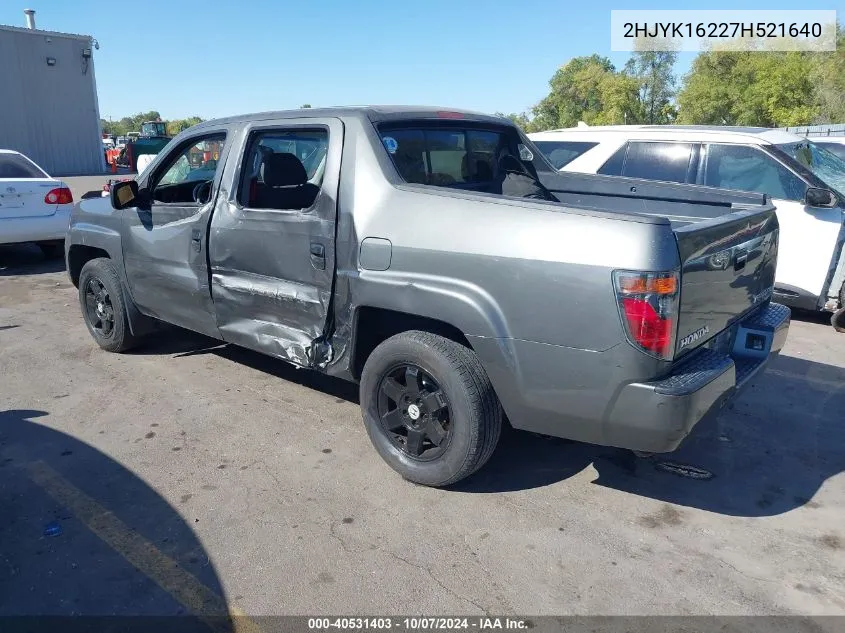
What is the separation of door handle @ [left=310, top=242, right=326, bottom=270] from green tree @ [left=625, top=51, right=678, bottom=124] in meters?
59.4

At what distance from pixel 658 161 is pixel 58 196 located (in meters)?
7.82

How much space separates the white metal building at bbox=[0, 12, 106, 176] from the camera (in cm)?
2420

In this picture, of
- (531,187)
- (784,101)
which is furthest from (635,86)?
(531,187)

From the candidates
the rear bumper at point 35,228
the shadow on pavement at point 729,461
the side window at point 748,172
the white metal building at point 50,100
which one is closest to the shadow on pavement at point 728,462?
the shadow on pavement at point 729,461

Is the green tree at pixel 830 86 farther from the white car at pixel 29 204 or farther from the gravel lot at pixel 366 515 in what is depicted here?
the white car at pixel 29 204

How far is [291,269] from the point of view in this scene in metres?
3.83

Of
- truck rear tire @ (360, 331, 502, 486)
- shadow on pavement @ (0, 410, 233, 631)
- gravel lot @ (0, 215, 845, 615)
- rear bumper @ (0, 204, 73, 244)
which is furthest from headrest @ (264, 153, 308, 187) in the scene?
rear bumper @ (0, 204, 73, 244)

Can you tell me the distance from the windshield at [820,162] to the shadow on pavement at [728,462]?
317cm

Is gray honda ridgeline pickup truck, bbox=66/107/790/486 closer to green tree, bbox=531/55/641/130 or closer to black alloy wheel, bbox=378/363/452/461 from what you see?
black alloy wheel, bbox=378/363/452/461

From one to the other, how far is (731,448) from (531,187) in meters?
2.12

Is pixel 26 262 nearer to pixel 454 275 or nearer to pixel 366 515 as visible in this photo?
pixel 366 515

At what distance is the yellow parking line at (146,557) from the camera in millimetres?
2578

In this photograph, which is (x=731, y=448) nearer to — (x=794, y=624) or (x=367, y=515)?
(x=794, y=624)

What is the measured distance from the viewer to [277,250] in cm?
388
